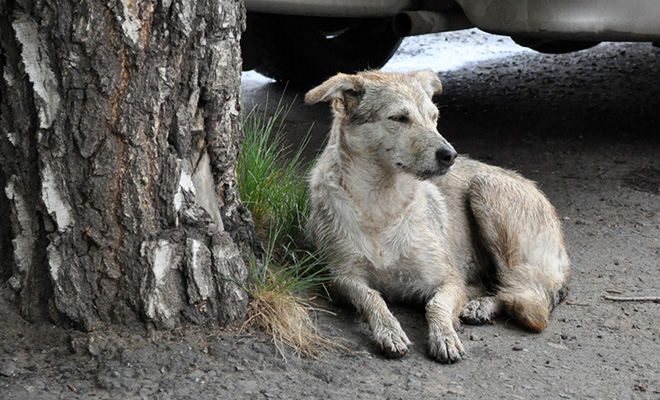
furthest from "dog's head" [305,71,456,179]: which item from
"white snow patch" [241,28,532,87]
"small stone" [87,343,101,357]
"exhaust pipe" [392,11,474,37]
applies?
"white snow patch" [241,28,532,87]

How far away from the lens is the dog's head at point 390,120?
4.38 meters

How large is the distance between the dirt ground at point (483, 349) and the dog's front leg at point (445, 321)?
2.5 inches

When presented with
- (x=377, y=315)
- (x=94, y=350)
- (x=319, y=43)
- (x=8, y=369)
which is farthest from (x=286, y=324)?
(x=319, y=43)

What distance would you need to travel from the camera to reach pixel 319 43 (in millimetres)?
8219

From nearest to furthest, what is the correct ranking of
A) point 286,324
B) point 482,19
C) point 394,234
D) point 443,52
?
point 286,324, point 394,234, point 482,19, point 443,52

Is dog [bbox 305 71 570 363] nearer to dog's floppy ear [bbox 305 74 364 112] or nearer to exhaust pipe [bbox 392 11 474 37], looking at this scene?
dog's floppy ear [bbox 305 74 364 112]

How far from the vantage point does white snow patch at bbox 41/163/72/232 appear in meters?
3.42

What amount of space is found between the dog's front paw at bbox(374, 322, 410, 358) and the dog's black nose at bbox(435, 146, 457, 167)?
92 cm

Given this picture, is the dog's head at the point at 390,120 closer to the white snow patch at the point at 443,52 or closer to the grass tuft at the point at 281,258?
the grass tuft at the point at 281,258

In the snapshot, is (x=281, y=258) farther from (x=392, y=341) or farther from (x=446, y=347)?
(x=446, y=347)

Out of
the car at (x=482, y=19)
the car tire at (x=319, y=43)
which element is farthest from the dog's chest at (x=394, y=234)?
the car tire at (x=319, y=43)

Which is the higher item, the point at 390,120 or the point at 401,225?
the point at 390,120

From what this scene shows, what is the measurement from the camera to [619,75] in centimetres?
955

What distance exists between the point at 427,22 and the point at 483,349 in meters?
2.69
